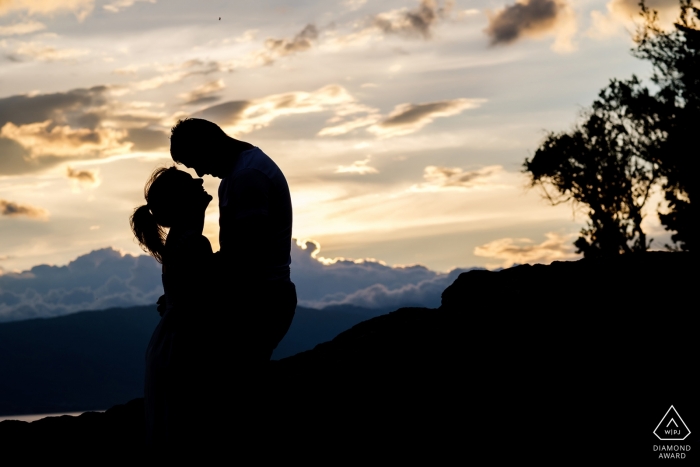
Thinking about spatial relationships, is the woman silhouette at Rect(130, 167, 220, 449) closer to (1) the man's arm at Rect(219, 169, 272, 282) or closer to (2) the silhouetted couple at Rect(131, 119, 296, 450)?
(2) the silhouetted couple at Rect(131, 119, 296, 450)

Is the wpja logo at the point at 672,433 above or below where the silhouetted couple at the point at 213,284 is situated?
below

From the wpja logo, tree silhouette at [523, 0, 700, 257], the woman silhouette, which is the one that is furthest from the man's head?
tree silhouette at [523, 0, 700, 257]

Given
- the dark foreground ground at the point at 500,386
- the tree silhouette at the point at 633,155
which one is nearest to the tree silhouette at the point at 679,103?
the tree silhouette at the point at 633,155

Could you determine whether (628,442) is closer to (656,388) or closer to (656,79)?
(656,388)

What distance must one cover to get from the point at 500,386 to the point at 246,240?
12.8 feet

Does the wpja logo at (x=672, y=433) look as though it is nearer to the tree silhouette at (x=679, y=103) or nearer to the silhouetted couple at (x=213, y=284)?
the silhouetted couple at (x=213, y=284)

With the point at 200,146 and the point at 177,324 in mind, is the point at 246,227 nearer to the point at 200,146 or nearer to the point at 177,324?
the point at 200,146

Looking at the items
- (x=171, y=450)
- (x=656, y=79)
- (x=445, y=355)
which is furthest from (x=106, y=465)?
(x=656, y=79)

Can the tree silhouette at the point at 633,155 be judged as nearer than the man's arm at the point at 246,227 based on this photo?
No

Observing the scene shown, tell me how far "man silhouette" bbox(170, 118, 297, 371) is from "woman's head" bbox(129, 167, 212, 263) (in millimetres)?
174

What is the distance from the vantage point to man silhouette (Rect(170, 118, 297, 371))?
6020 mm

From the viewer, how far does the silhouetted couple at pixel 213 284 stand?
6035mm

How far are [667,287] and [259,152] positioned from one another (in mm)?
6093

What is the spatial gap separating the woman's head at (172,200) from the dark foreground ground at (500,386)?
162 centimetres
